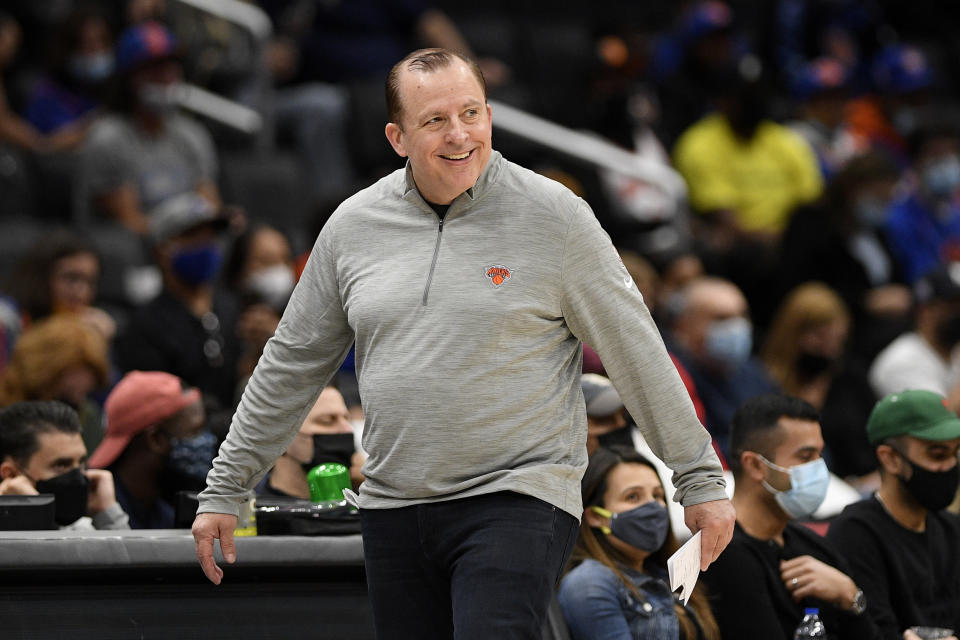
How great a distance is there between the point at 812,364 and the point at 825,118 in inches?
146

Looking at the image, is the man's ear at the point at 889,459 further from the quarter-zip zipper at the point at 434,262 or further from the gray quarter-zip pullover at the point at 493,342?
the quarter-zip zipper at the point at 434,262

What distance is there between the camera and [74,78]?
27.6ft

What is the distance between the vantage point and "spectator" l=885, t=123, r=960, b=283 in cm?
895

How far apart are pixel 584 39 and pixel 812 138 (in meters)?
1.79

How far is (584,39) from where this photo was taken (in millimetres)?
10891

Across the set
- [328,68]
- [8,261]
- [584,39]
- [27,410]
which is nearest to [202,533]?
[27,410]

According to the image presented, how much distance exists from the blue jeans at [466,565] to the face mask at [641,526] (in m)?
0.95

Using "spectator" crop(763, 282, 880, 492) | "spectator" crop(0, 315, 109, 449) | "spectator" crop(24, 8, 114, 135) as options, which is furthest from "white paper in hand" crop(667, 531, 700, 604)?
"spectator" crop(24, 8, 114, 135)

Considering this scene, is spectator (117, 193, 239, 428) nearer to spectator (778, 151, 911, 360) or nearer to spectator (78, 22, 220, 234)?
spectator (78, 22, 220, 234)

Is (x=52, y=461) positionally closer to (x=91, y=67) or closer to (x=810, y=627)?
(x=810, y=627)

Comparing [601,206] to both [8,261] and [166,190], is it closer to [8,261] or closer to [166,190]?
[166,190]

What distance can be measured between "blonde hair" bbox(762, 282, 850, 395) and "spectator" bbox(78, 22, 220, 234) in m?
2.81

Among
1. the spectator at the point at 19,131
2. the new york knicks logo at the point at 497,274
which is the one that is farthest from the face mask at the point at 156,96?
the new york knicks logo at the point at 497,274

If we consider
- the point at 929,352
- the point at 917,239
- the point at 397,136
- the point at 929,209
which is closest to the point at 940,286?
the point at 929,352
